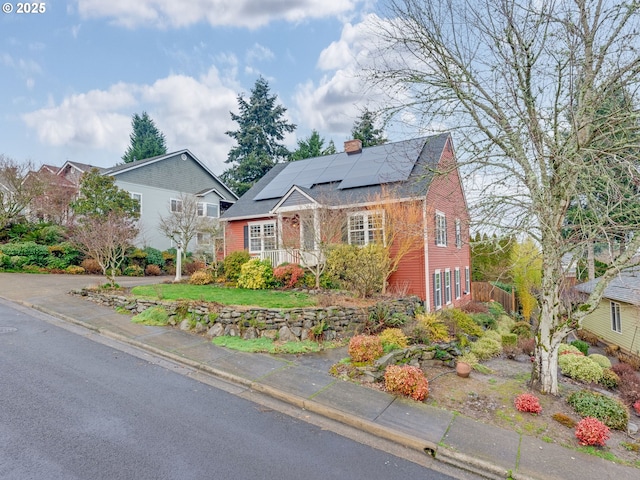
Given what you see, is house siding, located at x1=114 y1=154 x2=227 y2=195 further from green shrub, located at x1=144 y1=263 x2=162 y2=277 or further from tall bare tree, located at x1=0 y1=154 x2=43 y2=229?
green shrub, located at x1=144 y1=263 x2=162 y2=277

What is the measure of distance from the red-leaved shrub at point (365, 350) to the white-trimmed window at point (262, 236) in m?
9.46

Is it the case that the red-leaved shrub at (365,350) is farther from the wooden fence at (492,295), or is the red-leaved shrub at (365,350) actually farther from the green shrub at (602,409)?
the wooden fence at (492,295)

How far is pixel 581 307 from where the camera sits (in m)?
5.50

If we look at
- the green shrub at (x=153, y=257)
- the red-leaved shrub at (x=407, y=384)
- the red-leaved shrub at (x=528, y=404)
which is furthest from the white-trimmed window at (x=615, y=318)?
the green shrub at (x=153, y=257)

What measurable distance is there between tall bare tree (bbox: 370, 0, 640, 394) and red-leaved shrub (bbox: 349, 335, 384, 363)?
2965mm

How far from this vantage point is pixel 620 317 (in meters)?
15.2

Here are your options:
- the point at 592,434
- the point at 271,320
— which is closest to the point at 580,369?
the point at 592,434

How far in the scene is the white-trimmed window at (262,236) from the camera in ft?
52.2

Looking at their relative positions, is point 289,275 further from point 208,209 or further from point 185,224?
point 208,209

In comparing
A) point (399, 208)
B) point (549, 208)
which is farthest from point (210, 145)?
point (549, 208)

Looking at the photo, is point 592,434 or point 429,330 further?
point 429,330

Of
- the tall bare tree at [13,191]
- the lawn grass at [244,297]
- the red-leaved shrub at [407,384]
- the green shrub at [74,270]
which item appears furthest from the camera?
the tall bare tree at [13,191]

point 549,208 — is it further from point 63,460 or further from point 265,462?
point 63,460

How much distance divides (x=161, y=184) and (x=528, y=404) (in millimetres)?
25361
